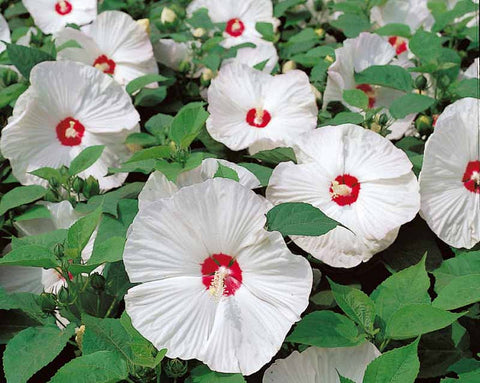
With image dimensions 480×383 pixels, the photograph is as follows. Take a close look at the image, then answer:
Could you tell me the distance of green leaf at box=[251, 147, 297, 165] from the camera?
1.83 meters

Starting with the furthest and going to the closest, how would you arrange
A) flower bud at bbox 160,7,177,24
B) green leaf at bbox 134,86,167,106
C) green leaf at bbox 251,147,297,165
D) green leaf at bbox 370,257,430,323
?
flower bud at bbox 160,7,177,24 → green leaf at bbox 134,86,167,106 → green leaf at bbox 251,147,297,165 → green leaf at bbox 370,257,430,323

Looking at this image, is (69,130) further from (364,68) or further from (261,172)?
(364,68)

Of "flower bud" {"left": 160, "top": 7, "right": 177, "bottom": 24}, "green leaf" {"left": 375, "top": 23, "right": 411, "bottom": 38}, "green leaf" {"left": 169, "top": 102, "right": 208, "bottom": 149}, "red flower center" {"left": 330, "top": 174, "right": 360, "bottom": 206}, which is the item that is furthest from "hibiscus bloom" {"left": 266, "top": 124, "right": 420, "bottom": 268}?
"flower bud" {"left": 160, "top": 7, "right": 177, "bottom": 24}

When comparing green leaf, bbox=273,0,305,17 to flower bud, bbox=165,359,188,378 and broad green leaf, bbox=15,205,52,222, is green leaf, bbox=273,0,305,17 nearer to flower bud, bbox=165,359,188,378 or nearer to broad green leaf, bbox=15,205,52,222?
broad green leaf, bbox=15,205,52,222

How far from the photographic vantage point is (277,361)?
1.40 metres

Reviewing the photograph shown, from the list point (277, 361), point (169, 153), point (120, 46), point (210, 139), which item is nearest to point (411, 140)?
point (210, 139)

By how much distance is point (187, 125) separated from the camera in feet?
5.87

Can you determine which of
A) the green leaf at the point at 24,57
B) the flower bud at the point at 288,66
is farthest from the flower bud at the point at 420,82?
the green leaf at the point at 24,57

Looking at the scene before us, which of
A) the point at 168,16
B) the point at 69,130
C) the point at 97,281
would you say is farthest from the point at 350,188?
the point at 168,16

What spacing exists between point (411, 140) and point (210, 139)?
0.61 m

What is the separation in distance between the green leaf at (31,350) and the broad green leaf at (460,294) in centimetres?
78

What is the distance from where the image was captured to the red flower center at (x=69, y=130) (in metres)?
2.11

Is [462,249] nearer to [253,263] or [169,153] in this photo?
[253,263]

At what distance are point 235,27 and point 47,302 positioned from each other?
175 cm
